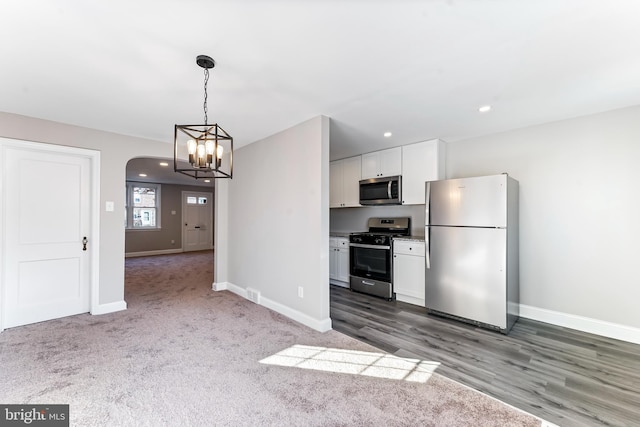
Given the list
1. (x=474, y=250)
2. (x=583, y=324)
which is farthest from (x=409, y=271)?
(x=583, y=324)

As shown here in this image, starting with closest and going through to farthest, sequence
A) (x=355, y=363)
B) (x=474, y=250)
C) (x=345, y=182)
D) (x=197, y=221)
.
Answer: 1. (x=355, y=363)
2. (x=474, y=250)
3. (x=345, y=182)
4. (x=197, y=221)

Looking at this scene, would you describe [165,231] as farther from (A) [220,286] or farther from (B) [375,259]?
(B) [375,259]

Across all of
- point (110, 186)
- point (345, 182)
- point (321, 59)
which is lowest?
point (110, 186)

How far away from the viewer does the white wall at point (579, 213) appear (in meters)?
2.79

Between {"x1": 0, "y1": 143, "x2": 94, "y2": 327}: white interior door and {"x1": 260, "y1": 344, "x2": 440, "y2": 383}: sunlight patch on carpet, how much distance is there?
2.89m

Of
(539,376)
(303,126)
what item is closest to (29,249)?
(303,126)

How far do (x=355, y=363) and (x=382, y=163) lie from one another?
10.1 feet

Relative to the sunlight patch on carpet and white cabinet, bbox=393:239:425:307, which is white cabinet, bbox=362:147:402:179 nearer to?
white cabinet, bbox=393:239:425:307

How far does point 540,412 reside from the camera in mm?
1749

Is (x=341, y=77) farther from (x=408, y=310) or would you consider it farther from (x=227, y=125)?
(x=408, y=310)

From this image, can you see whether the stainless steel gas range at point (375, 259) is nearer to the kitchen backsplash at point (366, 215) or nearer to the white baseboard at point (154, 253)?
the kitchen backsplash at point (366, 215)

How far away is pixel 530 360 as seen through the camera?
239 centimetres

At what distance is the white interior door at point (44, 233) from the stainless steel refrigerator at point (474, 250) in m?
4.44

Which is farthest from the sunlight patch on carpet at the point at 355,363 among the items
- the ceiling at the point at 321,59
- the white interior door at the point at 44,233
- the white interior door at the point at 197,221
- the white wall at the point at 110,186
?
the white interior door at the point at 197,221
